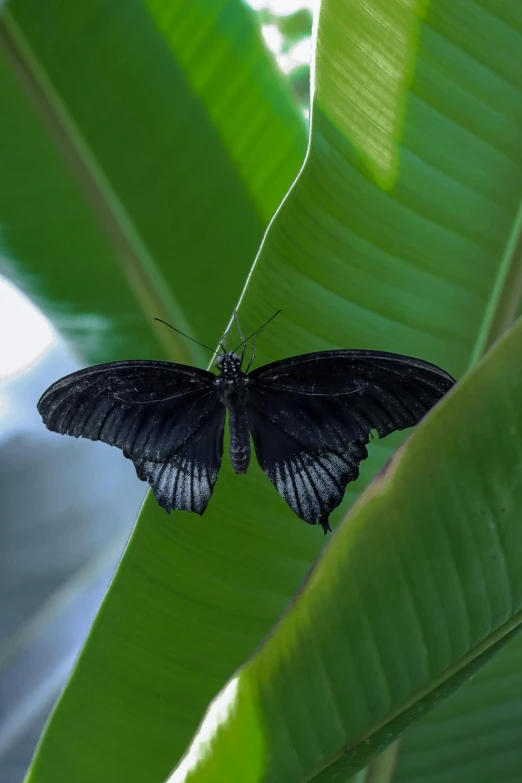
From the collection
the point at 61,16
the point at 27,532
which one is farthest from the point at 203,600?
the point at 27,532

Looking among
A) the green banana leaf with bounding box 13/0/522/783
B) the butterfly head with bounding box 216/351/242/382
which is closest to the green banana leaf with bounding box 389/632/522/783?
the green banana leaf with bounding box 13/0/522/783

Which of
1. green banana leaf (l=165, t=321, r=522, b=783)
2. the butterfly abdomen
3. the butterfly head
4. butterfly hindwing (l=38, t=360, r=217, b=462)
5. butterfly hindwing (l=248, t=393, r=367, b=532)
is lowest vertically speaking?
green banana leaf (l=165, t=321, r=522, b=783)

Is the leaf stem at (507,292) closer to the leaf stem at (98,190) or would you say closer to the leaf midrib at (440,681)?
the leaf midrib at (440,681)

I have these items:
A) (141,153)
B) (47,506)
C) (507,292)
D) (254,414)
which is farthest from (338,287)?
(47,506)

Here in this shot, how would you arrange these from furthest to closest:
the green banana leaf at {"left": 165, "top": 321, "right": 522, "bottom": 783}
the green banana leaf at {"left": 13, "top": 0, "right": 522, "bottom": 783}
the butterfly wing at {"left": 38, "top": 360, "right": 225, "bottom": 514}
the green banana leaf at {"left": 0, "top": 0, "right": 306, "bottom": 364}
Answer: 1. the green banana leaf at {"left": 0, "top": 0, "right": 306, "bottom": 364}
2. the butterfly wing at {"left": 38, "top": 360, "right": 225, "bottom": 514}
3. the green banana leaf at {"left": 13, "top": 0, "right": 522, "bottom": 783}
4. the green banana leaf at {"left": 165, "top": 321, "right": 522, "bottom": 783}

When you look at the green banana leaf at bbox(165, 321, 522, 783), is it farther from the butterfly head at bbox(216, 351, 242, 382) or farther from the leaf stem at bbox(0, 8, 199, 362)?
the leaf stem at bbox(0, 8, 199, 362)

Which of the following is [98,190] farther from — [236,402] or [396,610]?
[396,610]
